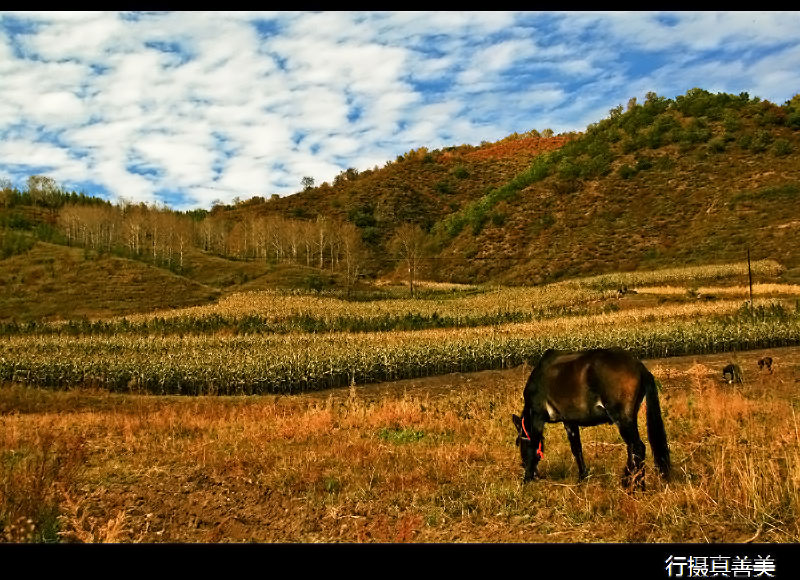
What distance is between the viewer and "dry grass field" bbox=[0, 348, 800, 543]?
254 inches

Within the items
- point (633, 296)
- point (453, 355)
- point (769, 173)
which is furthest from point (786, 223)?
point (453, 355)

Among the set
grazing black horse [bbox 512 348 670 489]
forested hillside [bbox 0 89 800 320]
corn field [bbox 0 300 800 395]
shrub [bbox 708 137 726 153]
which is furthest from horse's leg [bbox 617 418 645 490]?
shrub [bbox 708 137 726 153]

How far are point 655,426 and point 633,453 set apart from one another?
47cm

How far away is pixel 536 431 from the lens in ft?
26.4

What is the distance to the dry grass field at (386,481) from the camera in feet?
21.1

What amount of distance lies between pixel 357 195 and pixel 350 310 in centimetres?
8165

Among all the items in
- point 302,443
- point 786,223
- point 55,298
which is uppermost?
point 786,223

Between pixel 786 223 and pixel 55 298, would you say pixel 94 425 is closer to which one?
pixel 55 298

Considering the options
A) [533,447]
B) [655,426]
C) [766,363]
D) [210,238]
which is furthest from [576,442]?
[210,238]

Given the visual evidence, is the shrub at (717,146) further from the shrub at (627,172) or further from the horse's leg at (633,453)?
the horse's leg at (633,453)

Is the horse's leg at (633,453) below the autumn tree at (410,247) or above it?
below

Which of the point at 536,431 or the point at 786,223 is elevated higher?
the point at 786,223

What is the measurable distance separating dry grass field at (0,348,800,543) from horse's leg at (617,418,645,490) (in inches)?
Answer: 9.4

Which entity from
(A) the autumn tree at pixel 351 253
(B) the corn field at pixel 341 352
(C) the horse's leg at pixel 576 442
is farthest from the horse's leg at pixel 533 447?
(A) the autumn tree at pixel 351 253
